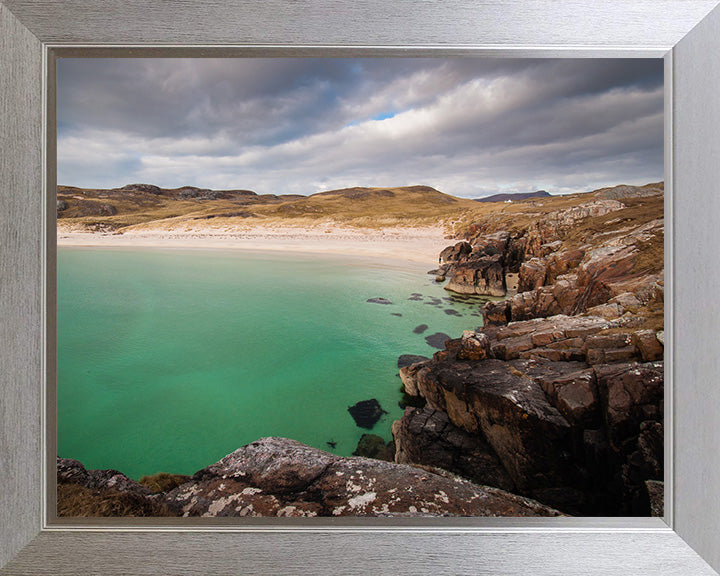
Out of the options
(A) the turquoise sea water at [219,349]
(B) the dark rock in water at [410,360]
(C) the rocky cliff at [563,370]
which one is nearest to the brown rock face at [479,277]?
(C) the rocky cliff at [563,370]

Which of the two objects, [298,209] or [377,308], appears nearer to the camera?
[377,308]

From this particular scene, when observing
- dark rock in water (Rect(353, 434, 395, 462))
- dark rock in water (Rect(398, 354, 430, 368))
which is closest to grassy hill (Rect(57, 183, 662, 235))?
dark rock in water (Rect(398, 354, 430, 368))

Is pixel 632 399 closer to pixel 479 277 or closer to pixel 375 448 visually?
pixel 479 277

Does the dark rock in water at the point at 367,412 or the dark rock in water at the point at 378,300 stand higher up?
the dark rock in water at the point at 378,300

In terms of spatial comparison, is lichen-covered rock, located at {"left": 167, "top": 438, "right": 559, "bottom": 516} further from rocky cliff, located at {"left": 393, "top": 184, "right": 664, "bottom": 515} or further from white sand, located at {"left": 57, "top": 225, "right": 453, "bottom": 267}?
white sand, located at {"left": 57, "top": 225, "right": 453, "bottom": 267}

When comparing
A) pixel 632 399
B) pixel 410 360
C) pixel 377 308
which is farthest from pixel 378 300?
pixel 632 399

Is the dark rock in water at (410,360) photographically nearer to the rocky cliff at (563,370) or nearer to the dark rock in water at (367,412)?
the rocky cliff at (563,370)
